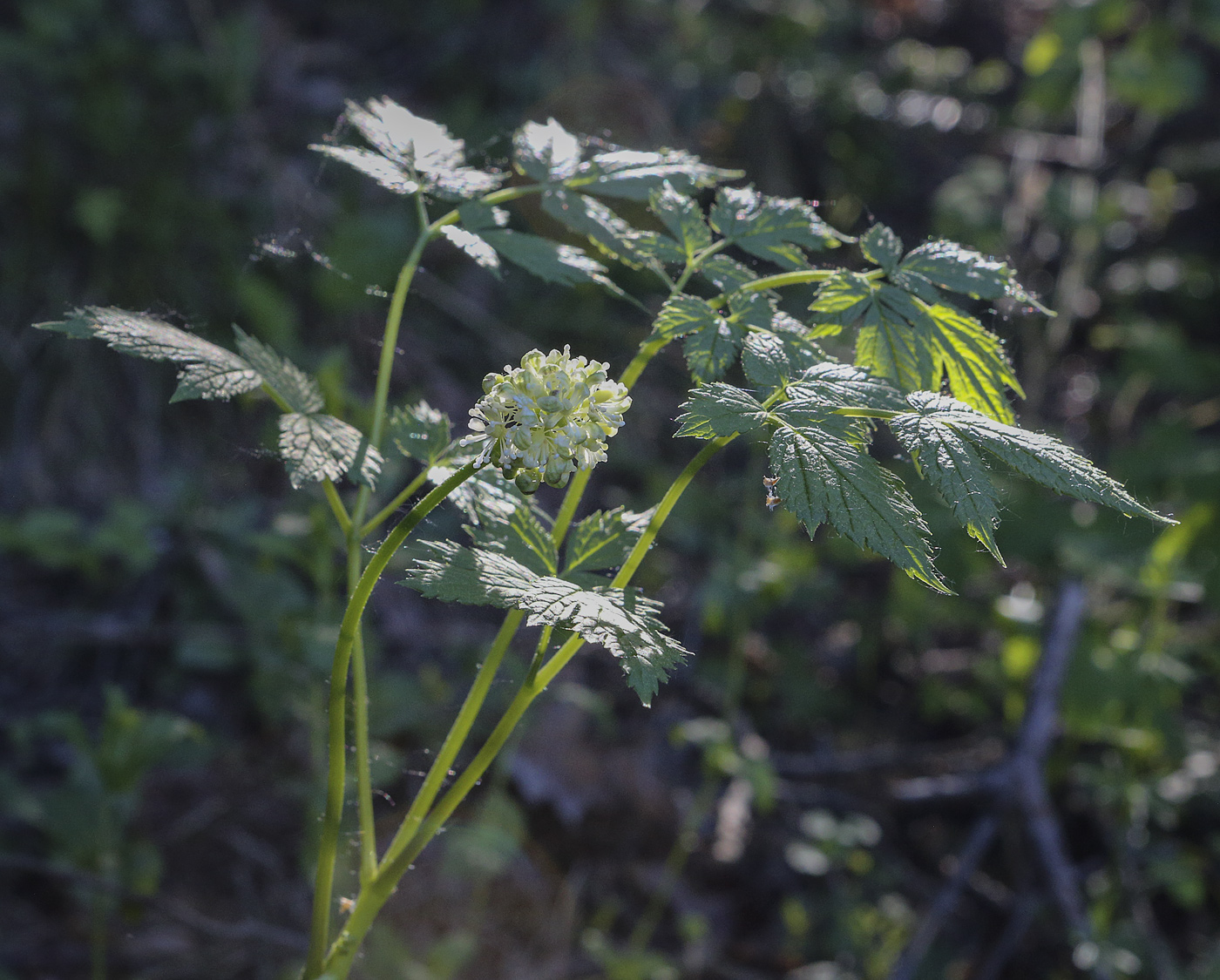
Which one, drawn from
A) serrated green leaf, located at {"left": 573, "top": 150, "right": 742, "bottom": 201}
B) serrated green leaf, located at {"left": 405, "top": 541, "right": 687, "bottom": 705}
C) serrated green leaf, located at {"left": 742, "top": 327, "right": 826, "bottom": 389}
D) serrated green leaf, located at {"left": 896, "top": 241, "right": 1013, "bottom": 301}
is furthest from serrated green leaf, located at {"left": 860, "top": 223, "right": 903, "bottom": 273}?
serrated green leaf, located at {"left": 405, "top": 541, "right": 687, "bottom": 705}

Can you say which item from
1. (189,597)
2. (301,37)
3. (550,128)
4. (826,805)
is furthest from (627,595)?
(301,37)

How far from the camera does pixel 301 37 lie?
430 centimetres

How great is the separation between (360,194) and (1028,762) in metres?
3.07

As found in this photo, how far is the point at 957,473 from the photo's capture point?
2.66ft

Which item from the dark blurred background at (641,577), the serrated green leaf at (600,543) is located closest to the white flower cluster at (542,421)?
the serrated green leaf at (600,543)

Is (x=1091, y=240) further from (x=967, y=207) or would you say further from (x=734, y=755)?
(x=734, y=755)

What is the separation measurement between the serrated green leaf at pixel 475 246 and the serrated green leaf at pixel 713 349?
0.83 ft

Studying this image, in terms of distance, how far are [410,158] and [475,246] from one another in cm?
20

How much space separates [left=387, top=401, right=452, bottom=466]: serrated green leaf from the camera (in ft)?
3.58

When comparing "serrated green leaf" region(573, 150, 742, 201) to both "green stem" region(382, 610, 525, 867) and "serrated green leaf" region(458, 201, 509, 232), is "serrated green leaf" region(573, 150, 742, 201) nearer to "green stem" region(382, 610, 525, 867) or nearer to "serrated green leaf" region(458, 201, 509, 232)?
"serrated green leaf" region(458, 201, 509, 232)

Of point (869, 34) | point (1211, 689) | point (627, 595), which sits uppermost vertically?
point (869, 34)

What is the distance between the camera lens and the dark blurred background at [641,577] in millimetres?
2156

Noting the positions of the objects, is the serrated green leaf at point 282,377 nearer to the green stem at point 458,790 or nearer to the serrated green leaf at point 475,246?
the serrated green leaf at point 475,246

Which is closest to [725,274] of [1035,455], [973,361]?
[973,361]
